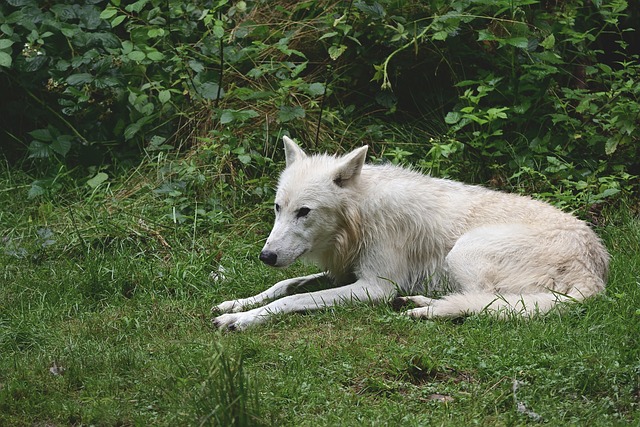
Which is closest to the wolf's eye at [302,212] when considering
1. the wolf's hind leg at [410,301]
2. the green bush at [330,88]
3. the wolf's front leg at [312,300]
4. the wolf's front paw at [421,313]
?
the wolf's front leg at [312,300]

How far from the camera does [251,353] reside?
16.7 ft

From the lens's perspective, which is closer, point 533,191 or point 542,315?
point 542,315

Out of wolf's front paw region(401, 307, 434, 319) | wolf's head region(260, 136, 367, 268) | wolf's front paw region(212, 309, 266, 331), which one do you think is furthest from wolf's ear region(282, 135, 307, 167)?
wolf's front paw region(401, 307, 434, 319)

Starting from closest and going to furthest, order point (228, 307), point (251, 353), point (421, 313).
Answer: point (251, 353) < point (421, 313) < point (228, 307)

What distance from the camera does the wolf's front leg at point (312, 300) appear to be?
575 cm

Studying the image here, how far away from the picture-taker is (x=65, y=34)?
8258 mm

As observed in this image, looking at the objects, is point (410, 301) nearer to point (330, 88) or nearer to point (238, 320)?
point (238, 320)

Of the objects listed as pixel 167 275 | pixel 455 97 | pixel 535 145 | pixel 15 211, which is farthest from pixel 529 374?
pixel 15 211

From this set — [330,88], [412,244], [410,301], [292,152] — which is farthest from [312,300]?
[330,88]

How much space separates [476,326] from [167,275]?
2.53 m

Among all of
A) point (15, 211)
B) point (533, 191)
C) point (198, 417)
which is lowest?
point (15, 211)

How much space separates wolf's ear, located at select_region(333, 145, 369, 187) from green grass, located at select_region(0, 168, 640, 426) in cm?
99

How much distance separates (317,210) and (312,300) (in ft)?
2.20

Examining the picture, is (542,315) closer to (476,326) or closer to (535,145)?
(476,326)
